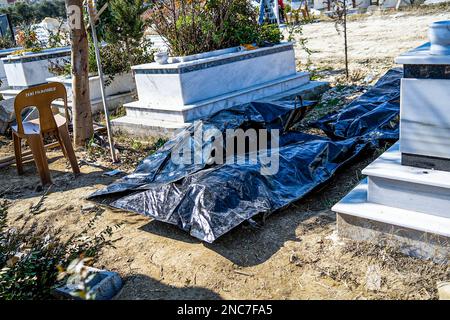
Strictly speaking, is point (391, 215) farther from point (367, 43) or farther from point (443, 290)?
point (367, 43)

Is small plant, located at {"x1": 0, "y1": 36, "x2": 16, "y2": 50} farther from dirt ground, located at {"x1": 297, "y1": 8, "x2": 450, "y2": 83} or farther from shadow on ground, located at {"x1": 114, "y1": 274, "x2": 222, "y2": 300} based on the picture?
shadow on ground, located at {"x1": 114, "y1": 274, "x2": 222, "y2": 300}

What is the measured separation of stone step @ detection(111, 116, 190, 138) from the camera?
19.4 feet

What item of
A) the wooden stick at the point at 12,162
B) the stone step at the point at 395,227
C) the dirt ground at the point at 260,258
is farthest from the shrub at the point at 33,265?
the wooden stick at the point at 12,162

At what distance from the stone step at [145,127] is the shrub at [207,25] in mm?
1279

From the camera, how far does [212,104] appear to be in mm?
6238

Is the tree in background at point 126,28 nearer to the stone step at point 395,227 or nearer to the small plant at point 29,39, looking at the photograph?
the small plant at point 29,39

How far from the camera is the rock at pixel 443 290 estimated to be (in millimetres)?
2439

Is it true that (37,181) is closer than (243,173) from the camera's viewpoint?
No

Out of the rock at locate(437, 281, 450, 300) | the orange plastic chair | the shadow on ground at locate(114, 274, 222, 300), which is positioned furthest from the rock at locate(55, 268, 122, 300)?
the orange plastic chair

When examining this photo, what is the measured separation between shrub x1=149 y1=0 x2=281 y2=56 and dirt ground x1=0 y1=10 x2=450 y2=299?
3179 millimetres

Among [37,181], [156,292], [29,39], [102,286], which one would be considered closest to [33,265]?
[102,286]

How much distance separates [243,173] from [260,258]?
806mm

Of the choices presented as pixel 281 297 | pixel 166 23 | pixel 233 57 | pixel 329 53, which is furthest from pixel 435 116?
pixel 329 53

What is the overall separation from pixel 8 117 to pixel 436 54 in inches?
265
